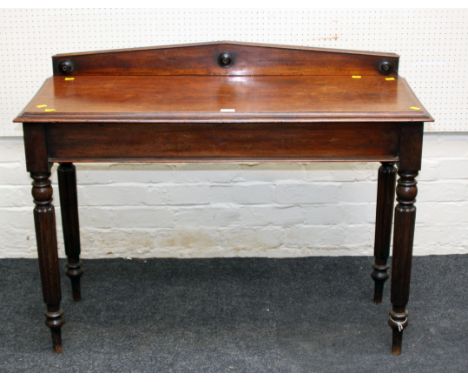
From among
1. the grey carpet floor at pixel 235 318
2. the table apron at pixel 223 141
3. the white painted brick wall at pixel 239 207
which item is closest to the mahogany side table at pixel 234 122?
the table apron at pixel 223 141

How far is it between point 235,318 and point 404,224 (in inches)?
28.9

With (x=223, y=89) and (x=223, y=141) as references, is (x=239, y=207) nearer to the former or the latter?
(x=223, y=89)

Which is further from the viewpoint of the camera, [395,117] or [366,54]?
[366,54]

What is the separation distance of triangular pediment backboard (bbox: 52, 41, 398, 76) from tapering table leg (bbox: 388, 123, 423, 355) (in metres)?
0.52

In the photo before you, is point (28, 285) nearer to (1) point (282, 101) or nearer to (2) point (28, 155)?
(2) point (28, 155)

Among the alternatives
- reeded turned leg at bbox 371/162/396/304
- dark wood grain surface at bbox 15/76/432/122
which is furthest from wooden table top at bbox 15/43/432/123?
reeded turned leg at bbox 371/162/396/304

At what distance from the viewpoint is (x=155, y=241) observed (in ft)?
10.9

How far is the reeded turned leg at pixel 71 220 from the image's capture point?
282cm

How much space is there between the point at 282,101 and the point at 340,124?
0.21 metres

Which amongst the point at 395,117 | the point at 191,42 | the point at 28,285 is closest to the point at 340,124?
the point at 395,117

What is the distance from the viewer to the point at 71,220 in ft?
9.43

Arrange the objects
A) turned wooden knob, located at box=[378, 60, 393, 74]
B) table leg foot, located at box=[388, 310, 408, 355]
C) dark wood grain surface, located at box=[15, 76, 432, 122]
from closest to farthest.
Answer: dark wood grain surface, located at box=[15, 76, 432, 122] < table leg foot, located at box=[388, 310, 408, 355] < turned wooden knob, located at box=[378, 60, 393, 74]

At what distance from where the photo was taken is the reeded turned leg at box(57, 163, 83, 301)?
2820 millimetres

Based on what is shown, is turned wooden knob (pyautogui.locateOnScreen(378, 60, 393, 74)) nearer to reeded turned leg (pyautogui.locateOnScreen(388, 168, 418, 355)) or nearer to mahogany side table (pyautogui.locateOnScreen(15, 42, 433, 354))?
mahogany side table (pyautogui.locateOnScreen(15, 42, 433, 354))
